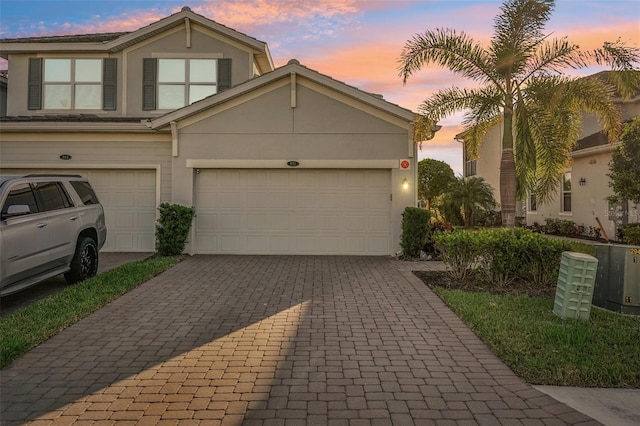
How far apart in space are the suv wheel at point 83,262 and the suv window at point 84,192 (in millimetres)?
815

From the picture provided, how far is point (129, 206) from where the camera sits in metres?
12.6

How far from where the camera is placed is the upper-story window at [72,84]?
14359mm

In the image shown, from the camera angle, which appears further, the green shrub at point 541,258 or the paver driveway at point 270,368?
the green shrub at point 541,258

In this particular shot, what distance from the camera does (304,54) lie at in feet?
50.3

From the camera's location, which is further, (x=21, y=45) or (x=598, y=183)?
(x=598, y=183)

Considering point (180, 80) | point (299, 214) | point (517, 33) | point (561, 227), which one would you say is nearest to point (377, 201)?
point (299, 214)

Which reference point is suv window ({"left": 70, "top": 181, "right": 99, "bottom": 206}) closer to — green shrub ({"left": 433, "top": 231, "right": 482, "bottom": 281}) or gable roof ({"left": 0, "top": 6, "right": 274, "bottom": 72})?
green shrub ({"left": 433, "top": 231, "right": 482, "bottom": 281})

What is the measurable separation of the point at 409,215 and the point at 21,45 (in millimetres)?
13808

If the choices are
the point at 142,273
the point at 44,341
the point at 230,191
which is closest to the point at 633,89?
the point at 230,191

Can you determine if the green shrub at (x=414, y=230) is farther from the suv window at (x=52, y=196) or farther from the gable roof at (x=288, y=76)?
the suv window at (x=52, y=196)

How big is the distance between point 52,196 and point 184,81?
318 inches

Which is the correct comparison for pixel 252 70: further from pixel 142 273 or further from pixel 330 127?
pixel 142 273

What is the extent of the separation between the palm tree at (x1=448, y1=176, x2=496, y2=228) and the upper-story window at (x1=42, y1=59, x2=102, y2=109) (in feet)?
53.6

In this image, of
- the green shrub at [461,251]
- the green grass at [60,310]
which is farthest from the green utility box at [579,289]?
the green grass at [60,310]
